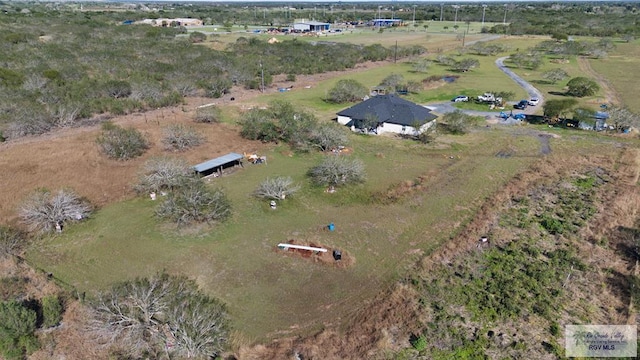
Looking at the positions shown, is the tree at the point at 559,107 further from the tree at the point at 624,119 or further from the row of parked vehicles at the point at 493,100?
the row of parked vehicles at the point at 493,100

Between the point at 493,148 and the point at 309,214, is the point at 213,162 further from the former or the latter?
the point at 493,148

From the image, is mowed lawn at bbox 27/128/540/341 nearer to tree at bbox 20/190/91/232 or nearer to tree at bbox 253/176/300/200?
tree at bbox 253/176/300/200

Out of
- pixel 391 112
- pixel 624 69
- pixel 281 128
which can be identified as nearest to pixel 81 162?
pixel 281 128

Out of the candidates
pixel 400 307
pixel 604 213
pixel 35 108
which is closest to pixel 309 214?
pixel 400 307

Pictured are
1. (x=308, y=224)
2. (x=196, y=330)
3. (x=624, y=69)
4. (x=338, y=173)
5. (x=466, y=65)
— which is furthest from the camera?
(x=466, y=65)

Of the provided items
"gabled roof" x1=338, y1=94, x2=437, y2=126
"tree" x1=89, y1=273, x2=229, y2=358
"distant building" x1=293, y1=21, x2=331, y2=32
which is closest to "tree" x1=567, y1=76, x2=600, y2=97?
"gabled roof" x1=338, y1=94, x2=437, y2=126

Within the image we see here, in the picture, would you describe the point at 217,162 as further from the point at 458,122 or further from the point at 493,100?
the point at 493,100

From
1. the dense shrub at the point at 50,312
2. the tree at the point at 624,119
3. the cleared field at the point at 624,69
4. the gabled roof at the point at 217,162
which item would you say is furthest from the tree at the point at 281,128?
the cleared field at the point at 624,69
